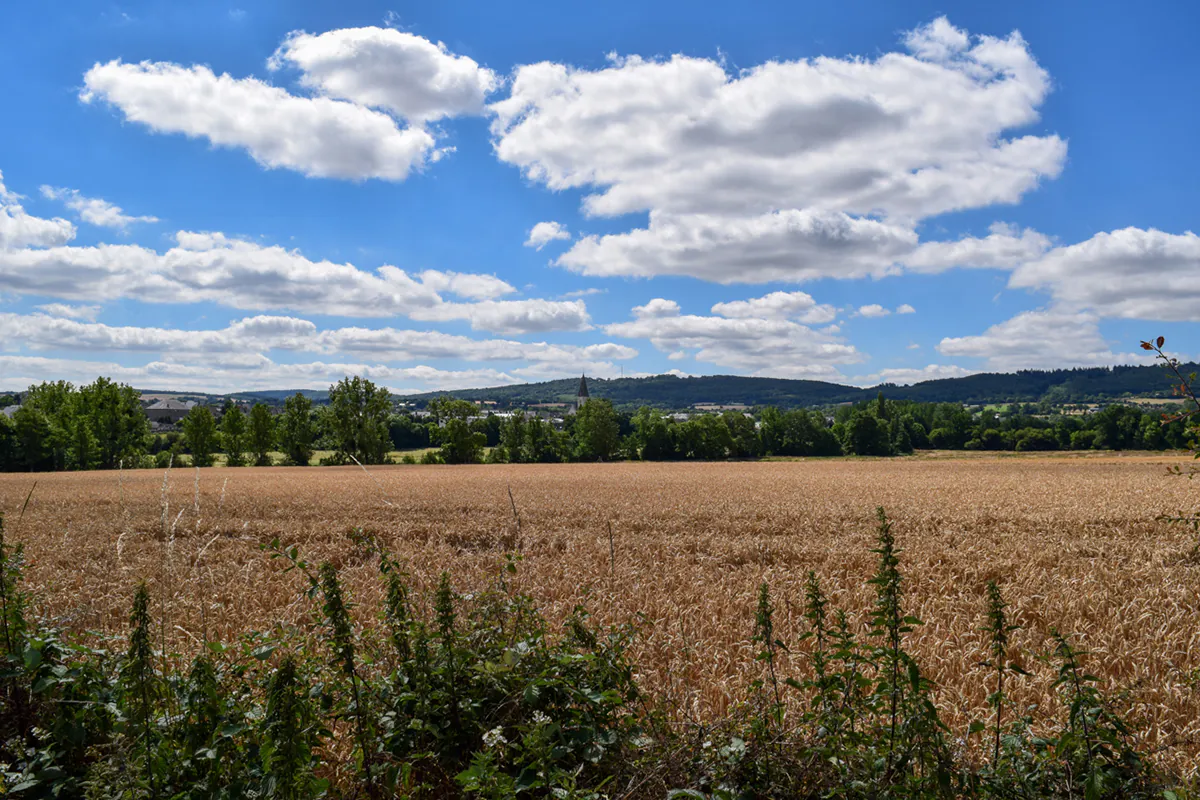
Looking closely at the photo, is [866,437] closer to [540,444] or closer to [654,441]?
[654,441]

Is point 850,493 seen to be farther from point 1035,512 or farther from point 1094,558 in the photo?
point 1094,558

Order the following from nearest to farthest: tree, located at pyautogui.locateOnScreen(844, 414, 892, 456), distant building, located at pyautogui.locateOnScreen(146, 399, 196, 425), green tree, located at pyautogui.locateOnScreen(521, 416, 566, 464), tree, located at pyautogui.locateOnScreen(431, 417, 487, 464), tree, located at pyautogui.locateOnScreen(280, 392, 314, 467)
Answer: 1. tree, located at pyautogui.locateOnScreen(280, 392, 314, 467)
2. tree, located at pyautogui.locateOnScreen(431, 417, 487, 464)
3. green tree, located at pyautogui.locateOnScreen(521, 416, 566, 464)
4. tree, located at pyautogui.locateOnScreen(844, 414, 892, 456)
5. distant building, located at pyautogui.locateOnScreen(146, 399, 196, 425)

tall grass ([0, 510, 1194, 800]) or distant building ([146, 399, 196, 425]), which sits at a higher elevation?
distant building ([146, 399, 196, 425])

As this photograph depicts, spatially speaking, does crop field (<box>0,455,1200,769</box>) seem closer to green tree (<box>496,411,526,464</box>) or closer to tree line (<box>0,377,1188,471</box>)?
tree line (<box>0,377,1188,471</box>)

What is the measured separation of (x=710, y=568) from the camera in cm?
1207

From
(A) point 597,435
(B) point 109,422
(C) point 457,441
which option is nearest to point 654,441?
(A) point 597,435

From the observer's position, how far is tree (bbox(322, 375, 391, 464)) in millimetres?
76500

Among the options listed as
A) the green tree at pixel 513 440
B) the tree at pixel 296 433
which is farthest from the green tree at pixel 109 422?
the green tree at pixel 513 440

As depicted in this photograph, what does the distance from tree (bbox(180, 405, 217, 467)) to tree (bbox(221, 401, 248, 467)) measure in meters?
1.37

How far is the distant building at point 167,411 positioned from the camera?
15310 cm

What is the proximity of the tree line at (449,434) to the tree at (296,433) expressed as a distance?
0.12 meters

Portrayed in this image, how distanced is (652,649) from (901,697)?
3682 mm

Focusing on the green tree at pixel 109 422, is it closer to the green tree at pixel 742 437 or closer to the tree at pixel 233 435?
the tree at pixel 233 435

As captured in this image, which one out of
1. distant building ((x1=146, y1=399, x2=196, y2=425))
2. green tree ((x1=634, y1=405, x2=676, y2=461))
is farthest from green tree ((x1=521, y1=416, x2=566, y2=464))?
distant building ((x1=146, y1=399, x2=196, y2=425))
